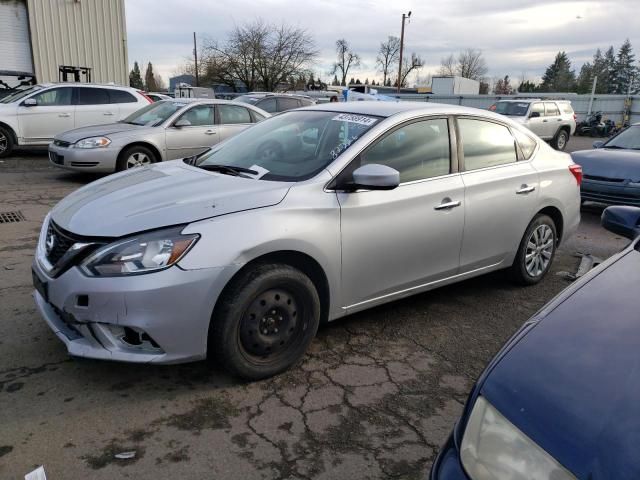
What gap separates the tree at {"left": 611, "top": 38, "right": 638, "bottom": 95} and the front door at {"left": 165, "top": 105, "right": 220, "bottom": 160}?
7652 cm

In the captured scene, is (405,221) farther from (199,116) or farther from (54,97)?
(54,97)

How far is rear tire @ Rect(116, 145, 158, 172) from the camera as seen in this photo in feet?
29.2

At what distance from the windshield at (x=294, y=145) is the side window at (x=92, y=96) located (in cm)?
916

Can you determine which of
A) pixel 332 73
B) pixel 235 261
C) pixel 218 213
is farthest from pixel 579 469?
pixel 332 73

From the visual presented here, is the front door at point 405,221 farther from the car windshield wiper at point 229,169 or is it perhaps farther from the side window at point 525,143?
the side window at point 525,143

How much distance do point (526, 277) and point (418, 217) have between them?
1.68 meters

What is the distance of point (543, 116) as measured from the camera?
18469 mm

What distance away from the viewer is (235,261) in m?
2.83

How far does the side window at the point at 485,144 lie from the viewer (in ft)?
13.5

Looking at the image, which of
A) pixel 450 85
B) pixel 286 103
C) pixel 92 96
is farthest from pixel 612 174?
pixel 450 85

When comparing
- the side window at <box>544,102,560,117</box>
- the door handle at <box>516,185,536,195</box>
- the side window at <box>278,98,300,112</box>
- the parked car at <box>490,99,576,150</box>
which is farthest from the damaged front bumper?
the side window at <box>544,102,560,117</box>

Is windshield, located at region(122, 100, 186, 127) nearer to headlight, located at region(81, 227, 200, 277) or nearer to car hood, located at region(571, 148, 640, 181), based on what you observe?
car hood, located at region(571, 148, 640, 181)

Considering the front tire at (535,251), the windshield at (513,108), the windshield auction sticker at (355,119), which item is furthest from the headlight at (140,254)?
the windshield at (513,108)

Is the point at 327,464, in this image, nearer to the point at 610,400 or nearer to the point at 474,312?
the point at 610,400
